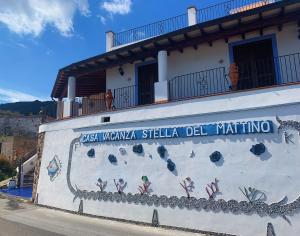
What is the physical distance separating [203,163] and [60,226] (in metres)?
4.99

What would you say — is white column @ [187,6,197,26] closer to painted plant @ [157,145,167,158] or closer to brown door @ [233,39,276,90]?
brown door @ [233,39,276,90]

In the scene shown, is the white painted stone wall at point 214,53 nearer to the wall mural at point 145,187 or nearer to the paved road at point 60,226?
the wall mural at point 145,187

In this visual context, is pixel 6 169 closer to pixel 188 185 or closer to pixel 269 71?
pixel 188 185

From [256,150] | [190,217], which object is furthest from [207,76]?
[190,217]

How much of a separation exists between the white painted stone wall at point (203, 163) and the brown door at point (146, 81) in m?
2.32

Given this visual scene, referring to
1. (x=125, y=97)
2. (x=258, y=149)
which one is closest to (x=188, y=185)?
(x=258, y=149)

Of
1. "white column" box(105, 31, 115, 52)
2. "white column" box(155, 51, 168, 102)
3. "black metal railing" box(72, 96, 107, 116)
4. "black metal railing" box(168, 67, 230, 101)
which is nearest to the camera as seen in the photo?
"white column" box(155, 51, 168, 102)

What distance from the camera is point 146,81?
44.6 feet

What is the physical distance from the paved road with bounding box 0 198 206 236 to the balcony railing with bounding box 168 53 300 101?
14.8 ft

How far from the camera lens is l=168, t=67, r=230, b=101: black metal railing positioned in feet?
37.2

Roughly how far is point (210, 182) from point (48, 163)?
7.89m

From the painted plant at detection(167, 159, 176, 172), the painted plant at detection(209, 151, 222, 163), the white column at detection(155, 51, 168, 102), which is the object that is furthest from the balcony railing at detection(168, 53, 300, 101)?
the painted plant at detection(167, 159, 176, 172)

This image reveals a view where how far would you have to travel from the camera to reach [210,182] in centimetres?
891

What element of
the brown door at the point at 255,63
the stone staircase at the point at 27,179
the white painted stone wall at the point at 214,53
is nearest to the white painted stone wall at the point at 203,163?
the brown door at the point at 255,63
